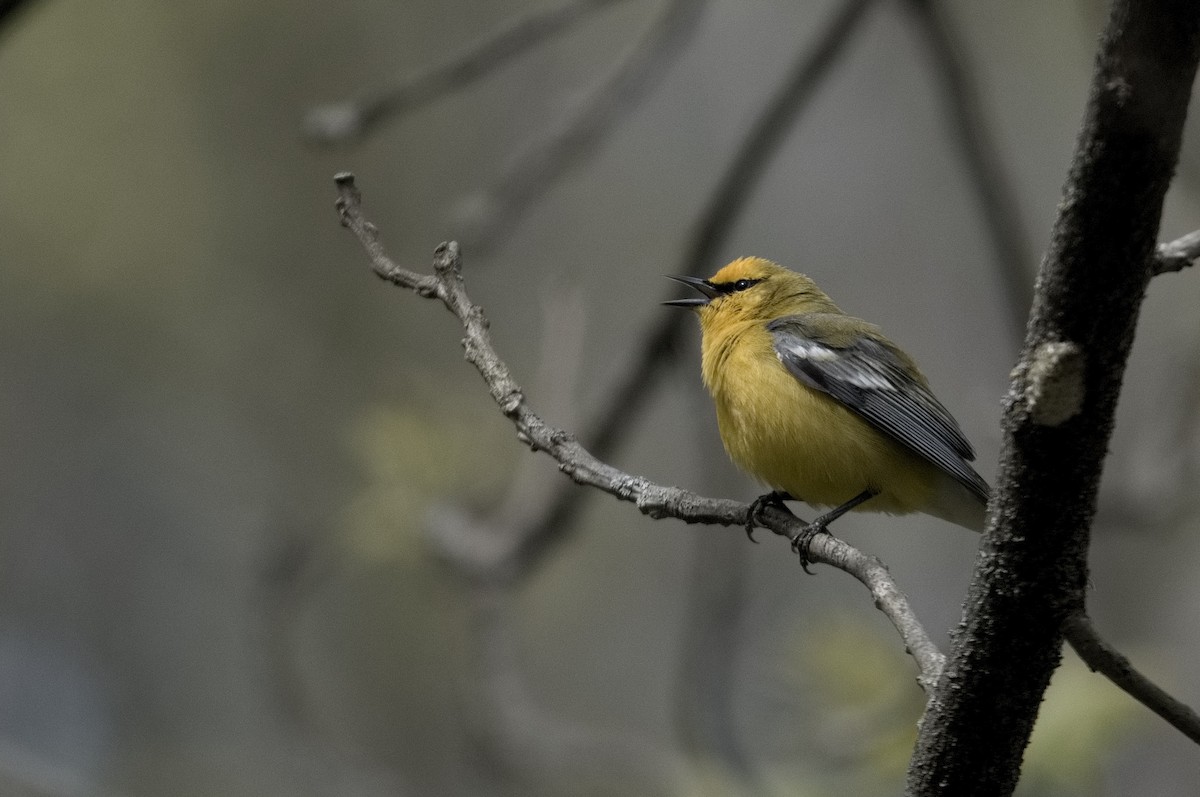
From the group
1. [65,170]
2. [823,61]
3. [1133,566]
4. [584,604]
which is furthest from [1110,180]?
[65,170]

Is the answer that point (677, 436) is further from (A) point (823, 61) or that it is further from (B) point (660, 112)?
(A) point (823, 61)

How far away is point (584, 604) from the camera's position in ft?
31.8

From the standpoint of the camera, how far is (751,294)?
5289 mm

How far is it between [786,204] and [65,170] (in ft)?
19.7

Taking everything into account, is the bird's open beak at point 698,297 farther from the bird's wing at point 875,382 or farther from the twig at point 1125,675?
the twig at point 1125,675

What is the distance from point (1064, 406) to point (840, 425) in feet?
8.46

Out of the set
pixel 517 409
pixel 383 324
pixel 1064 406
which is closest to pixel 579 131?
pixel 517 409

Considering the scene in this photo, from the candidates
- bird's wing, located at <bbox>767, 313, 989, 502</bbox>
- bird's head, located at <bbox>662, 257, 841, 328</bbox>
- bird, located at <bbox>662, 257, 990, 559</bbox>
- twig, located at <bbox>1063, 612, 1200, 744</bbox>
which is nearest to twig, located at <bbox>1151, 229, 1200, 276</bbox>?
twig, located at <bbox>1063, 612, 1200, 744</bbox>

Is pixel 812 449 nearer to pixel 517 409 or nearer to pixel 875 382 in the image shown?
pixel 875 382

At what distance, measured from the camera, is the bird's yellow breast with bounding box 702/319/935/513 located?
169 inches

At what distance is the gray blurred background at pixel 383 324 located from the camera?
8.09 meters

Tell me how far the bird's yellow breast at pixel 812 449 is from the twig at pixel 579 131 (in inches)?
51.6

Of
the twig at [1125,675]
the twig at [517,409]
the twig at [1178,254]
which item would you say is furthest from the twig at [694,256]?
the twig at [1125,675]

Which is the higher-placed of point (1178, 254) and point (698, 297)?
point (698, 297)
